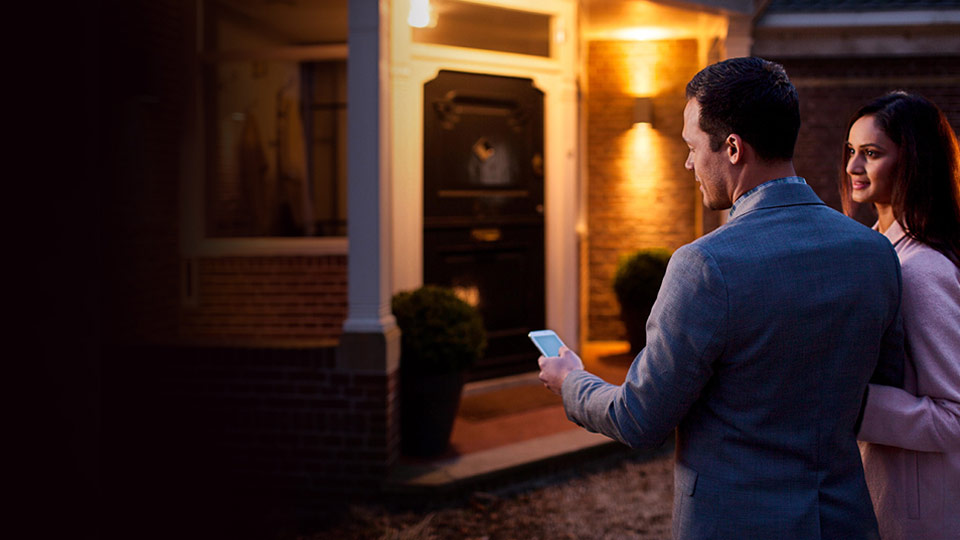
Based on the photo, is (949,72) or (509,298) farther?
(949,72)

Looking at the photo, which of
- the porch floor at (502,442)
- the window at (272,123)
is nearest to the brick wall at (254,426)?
the porch floor at (502,442)

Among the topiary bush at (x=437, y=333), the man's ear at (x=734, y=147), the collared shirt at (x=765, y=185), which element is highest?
the man's ear at (x=734, y=147)

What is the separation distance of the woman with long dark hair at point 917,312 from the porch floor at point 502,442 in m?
3.12

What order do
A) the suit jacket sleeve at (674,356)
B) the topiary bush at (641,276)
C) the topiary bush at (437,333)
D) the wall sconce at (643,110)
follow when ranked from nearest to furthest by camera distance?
1. the suit jacket sleeve at (674,356)
2. the topiary bush at (437,333)
3. the topiary bush at (641,276)
4. the wall sconce at (643,110)

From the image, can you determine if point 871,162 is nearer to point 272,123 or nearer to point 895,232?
point 895,232

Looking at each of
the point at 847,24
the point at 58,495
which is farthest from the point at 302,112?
the point at 847,24

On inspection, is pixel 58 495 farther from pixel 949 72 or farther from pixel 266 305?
pixel 949 72

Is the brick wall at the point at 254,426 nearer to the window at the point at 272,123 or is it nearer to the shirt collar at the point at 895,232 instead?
the window at the point at 272,123

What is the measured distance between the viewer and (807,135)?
7.81 metres

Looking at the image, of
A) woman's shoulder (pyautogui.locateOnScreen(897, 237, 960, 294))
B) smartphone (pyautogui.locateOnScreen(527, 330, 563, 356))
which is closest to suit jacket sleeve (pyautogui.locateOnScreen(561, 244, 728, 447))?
smartphone (pyautogui.locateOnScreen(527, 330, 563, 356))

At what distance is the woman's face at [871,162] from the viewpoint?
191 centimetres

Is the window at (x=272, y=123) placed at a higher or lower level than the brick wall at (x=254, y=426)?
higher

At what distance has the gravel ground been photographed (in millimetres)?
4352

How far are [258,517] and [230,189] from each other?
3.15 m
